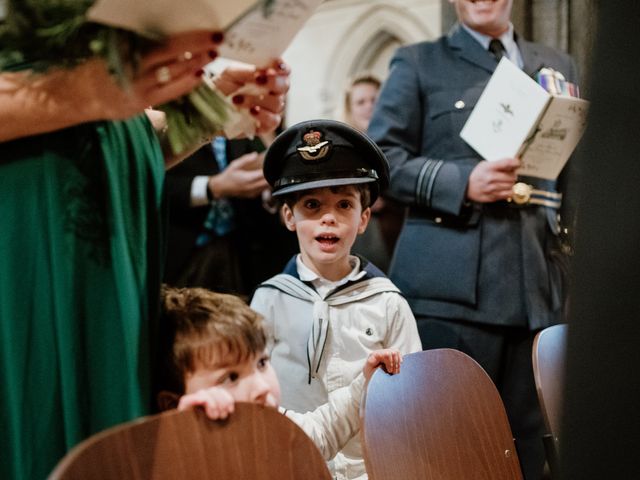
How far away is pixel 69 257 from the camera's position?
1.09 metres

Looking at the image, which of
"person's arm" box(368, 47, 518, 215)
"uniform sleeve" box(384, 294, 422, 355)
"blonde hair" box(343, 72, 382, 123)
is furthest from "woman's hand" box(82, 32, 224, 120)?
"blonde hair" box(343, 72, 382, 123)

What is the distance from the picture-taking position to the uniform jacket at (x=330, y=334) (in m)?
1.93

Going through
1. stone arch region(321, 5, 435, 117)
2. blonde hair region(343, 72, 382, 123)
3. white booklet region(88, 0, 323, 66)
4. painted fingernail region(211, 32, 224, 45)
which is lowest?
painted fingernail region(211, 32, 224, 45)

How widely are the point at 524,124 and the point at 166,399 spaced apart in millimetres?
1330

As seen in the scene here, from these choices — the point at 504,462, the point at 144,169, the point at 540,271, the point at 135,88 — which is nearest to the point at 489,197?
the point at 540,271

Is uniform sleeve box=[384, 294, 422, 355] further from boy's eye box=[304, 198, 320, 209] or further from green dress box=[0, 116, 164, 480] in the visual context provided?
green dress box=[0, 116, 164, 480]

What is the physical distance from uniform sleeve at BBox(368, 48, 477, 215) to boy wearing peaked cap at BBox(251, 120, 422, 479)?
30cm

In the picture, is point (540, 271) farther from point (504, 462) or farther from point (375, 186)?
point (504, 462)

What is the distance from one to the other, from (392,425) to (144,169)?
0.64m

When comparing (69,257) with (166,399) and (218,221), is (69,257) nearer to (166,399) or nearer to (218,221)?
(166,399)

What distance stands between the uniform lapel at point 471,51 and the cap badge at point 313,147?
65cm

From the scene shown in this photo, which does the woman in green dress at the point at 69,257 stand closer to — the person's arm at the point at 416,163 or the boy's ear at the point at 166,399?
the boy's ear at the point at 166,399

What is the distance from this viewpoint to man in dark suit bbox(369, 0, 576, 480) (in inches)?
89.9

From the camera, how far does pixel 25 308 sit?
109cm
